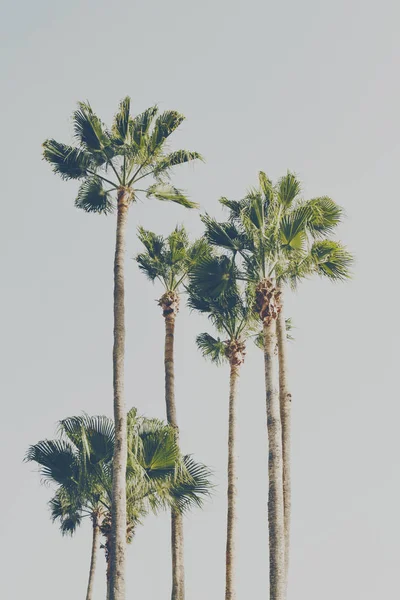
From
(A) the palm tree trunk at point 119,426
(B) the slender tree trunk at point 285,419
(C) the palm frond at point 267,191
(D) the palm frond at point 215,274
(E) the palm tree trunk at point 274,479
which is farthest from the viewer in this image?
(D) the palm frond at point 215,274

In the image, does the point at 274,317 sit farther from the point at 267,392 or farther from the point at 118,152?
the point at 118,152

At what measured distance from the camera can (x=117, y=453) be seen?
1398 cm

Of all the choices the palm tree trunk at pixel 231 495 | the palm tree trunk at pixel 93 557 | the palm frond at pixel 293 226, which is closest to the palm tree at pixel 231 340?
the palm tree trunk at pixel 231 495

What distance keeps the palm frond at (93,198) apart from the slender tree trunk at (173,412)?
407 centimetres

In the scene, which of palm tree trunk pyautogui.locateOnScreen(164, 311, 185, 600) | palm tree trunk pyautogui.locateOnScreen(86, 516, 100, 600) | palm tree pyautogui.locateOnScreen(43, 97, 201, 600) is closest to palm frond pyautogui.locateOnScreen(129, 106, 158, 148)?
palm tree pyautogui.locateOnScreen(43, 97, 201, 600)

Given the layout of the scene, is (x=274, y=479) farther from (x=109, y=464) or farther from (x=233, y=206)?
(x=233, y=206)

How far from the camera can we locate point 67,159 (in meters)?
17.5

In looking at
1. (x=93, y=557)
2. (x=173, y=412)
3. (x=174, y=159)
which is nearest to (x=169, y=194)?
(x=174, y=159)

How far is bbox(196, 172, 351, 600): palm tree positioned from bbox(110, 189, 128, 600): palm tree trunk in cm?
286

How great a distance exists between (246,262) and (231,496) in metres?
6.17

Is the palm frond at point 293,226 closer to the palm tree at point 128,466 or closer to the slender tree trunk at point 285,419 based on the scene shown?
the slender tree trunk at point 285,419

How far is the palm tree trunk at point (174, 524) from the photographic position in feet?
57.1

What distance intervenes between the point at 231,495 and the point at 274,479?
5.06 m

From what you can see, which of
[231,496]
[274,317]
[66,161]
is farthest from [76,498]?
[66,161]
